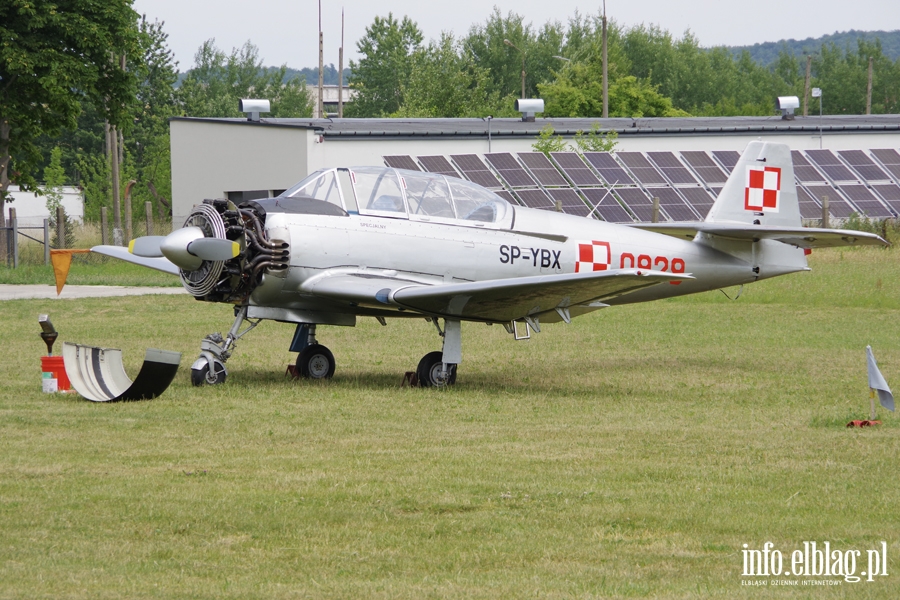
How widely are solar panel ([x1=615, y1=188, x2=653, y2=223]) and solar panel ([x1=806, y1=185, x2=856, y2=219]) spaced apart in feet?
18.3

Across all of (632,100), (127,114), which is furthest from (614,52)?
(127,114)

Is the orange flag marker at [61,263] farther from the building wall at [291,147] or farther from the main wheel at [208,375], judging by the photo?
the building wall at [291,147]

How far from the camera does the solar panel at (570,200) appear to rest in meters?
33.9

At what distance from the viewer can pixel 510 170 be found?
35469 millimetres

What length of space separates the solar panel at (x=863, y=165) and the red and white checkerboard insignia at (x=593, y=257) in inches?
1058

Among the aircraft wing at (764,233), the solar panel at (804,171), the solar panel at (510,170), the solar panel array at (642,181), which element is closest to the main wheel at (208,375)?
the aircraft wing at (764,233)

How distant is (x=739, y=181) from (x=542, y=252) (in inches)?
146

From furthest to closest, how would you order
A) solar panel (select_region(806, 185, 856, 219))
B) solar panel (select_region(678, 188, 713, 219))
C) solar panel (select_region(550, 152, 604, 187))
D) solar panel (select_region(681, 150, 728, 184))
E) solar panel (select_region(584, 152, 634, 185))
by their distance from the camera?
1. solar panel (select_region(681, 150, 728, 184))
2. solar panel (select_region(584, 152, 634, 185))
3. solar panel (select_region(550, 152, 604, 187))
4. solar panel (select_region(806, 185, 856, 219))
5. solar panel (select_region(678, 188, 713, 219))

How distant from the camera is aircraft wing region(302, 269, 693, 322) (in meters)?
12.2

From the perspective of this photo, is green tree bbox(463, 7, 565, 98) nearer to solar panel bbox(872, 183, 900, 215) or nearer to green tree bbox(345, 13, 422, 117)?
green tree bbox(345, 13, 422, 117)

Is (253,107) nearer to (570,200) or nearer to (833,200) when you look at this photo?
(570,200)

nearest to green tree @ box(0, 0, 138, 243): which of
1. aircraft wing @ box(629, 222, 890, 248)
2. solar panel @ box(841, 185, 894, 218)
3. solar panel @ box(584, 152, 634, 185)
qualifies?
solar panel @ box(584, 152, 634, 185)

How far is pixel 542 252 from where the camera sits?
1393 cm

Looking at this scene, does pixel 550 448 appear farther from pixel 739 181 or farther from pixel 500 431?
pixel 739 181
